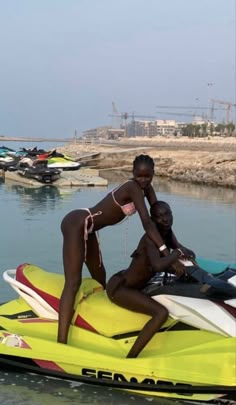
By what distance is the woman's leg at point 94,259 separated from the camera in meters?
5.11

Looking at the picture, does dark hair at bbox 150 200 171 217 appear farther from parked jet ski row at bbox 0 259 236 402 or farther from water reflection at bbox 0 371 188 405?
water reflection at bbox 0 371 188 405

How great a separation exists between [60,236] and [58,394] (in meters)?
7.72

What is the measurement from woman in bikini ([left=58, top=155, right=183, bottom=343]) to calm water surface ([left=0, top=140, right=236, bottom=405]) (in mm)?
466

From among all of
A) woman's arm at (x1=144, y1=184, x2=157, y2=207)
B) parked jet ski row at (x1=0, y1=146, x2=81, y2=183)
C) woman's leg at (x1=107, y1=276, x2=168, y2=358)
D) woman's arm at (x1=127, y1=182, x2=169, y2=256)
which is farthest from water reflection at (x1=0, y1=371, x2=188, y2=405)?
parked jet ski row at (x1=0, y1=146, x2=81, y2=183)

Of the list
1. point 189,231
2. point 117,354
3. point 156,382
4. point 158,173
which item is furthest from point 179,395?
point 158,173

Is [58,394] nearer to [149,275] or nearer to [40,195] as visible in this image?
[149,275]

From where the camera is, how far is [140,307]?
15.2 feet

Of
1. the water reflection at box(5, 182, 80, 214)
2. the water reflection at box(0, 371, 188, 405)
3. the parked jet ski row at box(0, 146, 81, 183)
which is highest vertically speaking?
the parked jet ski row at box(0, 146, 81, 183)

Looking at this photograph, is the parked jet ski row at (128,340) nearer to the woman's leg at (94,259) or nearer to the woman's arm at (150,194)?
the woman's leg at (94,259)

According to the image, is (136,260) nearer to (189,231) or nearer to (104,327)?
(104,327)

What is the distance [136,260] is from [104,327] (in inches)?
23.3

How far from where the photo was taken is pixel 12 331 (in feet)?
17.0

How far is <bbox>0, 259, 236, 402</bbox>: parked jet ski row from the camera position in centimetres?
439

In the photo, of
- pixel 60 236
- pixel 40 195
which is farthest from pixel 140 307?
pixel 40 195
